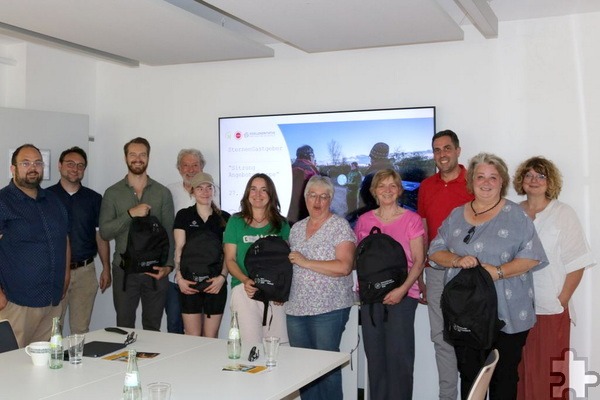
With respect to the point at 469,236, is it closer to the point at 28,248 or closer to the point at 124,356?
the point at 124,356

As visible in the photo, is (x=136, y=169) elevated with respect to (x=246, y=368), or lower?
elevated

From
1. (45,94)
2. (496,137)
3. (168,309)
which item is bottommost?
(168,309)

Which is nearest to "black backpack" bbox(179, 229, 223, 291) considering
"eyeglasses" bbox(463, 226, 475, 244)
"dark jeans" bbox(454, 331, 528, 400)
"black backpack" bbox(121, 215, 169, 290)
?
"black backpack" bbox(121, 215, 169, 290)

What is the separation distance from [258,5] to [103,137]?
123 inches

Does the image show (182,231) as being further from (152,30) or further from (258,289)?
(152,30)

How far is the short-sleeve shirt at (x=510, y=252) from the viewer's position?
3.59 meters

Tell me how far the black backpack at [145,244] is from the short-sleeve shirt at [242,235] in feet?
2.51

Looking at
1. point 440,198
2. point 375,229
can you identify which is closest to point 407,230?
point 375,229

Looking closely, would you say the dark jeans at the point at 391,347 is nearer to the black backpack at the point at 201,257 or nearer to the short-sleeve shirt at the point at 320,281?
the short-sleeve shirt at the point at 320,281

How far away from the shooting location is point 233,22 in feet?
17.5

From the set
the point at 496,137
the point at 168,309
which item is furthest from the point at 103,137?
the point at 496,137

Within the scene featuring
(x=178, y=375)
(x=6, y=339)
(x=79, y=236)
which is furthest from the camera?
(x=79, y=236)

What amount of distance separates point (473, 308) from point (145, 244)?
2517mm

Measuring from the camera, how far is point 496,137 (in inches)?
197
